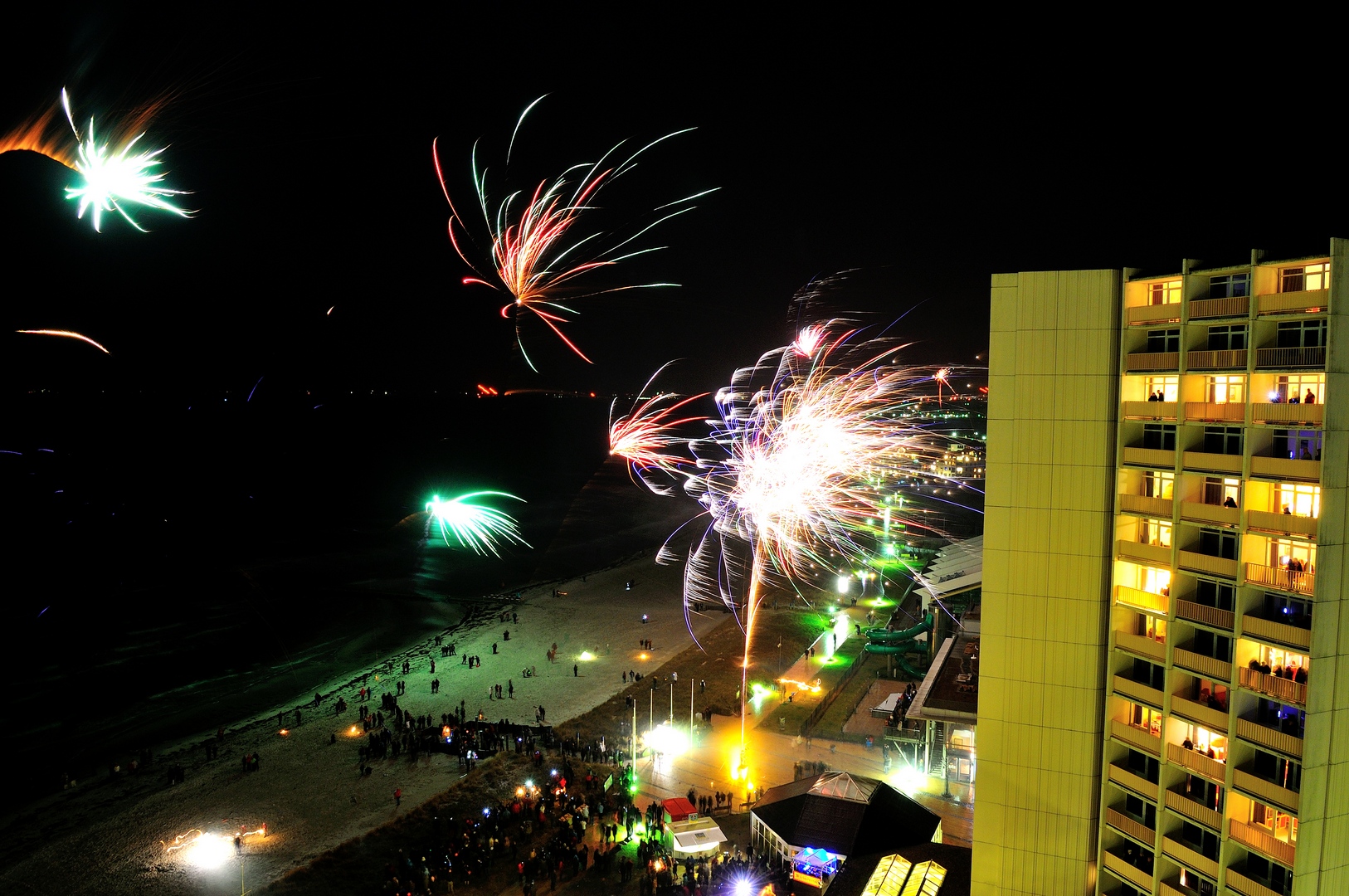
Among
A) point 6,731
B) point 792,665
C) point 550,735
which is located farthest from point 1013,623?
point 6,731

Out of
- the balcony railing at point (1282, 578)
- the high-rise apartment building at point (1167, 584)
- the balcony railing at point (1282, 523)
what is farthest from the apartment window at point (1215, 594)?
the balcony railing at point (1282, 523)

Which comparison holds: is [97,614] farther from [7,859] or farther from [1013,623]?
[1013,623]

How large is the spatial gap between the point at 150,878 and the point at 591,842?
9856mm

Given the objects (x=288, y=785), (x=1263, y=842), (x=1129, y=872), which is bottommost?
(x=288, y=785)

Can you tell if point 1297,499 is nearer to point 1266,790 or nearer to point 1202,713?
point 1202,713

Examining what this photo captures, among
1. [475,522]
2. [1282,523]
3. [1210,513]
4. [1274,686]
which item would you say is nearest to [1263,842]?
[1274,686]

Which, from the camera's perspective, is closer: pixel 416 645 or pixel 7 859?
pixel 7 859

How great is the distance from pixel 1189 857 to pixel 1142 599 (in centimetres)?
347

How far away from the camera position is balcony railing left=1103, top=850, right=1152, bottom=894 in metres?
11.4

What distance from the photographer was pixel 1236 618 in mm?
10383

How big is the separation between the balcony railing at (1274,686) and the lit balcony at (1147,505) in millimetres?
2200

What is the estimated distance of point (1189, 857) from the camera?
10.9 metres

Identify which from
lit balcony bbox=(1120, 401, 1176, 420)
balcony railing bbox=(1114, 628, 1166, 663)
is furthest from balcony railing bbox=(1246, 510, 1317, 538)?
balcony railing bbox=(1114, 628, 1166, 663)

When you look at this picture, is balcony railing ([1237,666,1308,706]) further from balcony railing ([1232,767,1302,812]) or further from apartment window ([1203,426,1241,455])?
apartment window ([1203,426,1241,455])
